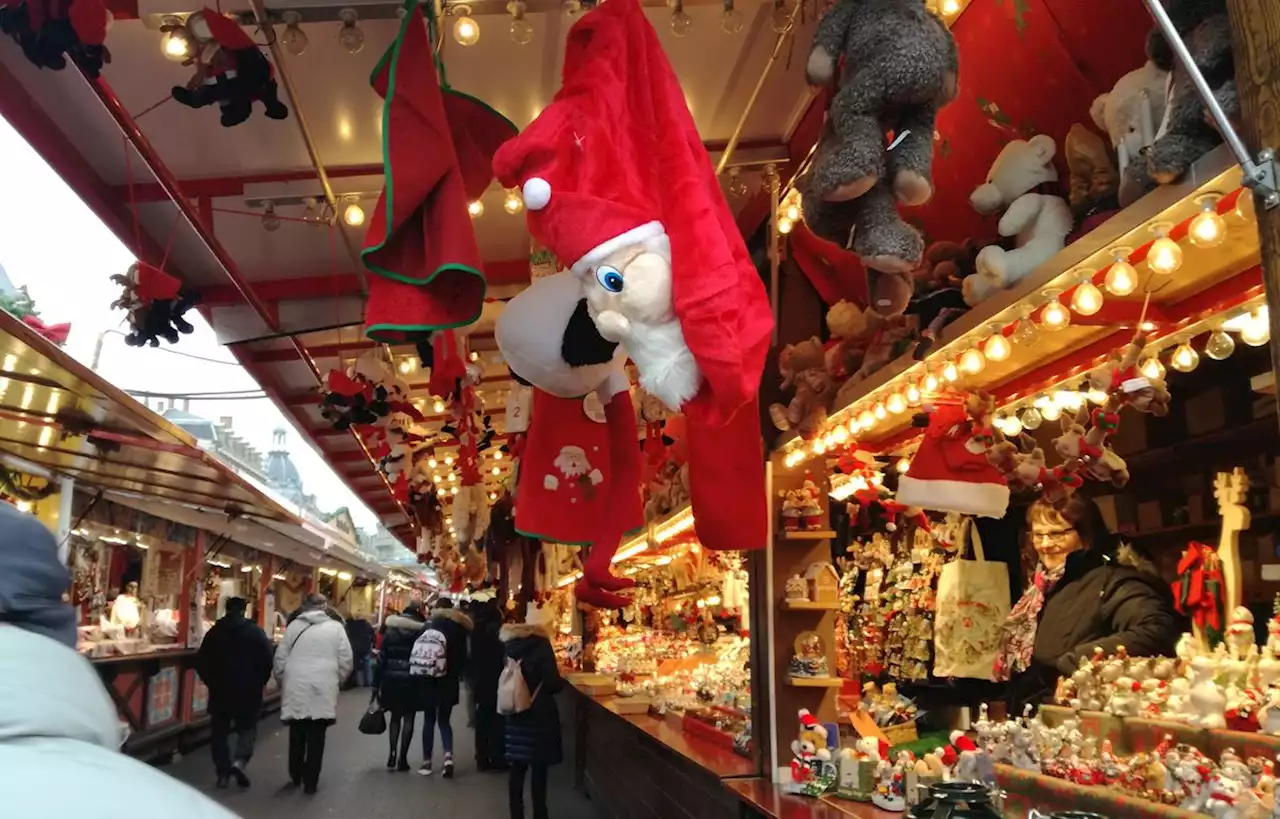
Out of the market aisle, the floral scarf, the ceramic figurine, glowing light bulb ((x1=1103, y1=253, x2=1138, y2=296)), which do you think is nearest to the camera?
glowing light bulb ((x1=1103, y1=253, x2=1138, y2=296))

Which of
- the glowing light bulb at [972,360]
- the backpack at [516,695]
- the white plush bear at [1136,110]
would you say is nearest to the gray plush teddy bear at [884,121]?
the white plush bear at [1136,110]

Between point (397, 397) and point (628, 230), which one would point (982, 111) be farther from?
point (397, 397)

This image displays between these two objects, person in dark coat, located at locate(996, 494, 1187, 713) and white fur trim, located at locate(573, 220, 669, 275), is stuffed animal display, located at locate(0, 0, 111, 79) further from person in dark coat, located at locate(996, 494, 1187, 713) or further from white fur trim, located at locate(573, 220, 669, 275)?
person in dark coat, located at locate(996, 494, 1187, 713)

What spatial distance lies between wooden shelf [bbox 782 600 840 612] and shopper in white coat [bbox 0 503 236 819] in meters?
3.59

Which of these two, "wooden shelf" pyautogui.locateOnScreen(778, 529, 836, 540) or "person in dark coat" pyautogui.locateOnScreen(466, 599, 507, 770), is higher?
"wooden shelf" pyautogui.locateOnScreen(778, 529, 836, 540)

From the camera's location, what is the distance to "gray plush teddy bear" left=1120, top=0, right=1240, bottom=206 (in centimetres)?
189

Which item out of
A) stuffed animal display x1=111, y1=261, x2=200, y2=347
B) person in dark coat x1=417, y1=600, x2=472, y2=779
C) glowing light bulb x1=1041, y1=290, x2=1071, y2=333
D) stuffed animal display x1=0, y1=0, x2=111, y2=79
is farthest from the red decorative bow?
person in dark coat x1=417, y1=600, x2=472, y2=779

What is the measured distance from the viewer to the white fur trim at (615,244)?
1752mm

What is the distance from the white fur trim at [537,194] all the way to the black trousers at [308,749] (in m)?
8.47

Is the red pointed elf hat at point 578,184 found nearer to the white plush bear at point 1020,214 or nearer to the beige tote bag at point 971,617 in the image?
the white plush bear at point 1020,214

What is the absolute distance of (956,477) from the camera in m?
→ 3.84

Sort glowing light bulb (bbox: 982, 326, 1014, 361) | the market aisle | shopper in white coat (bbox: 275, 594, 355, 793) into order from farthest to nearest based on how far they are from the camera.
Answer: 1. shopper in white coat (bbox: 275, 594, 355, 793)
2. the market aisle
3. glowing light bulb (bbox: 982, 326, 1014, 361)

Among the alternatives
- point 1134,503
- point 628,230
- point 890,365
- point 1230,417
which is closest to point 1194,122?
point 628,230

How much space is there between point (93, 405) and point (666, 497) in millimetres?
3639
